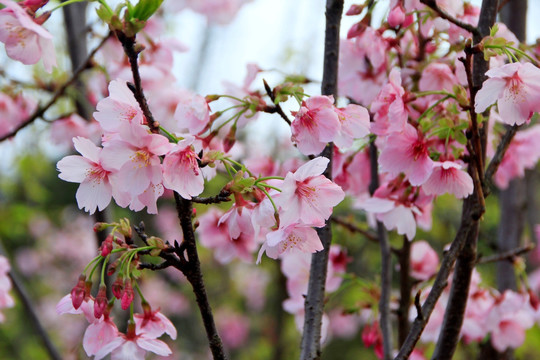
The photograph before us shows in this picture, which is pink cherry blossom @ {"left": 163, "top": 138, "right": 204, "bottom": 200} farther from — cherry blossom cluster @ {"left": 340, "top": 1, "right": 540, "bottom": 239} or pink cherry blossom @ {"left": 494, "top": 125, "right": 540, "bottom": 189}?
pink cherry blossom @ {"left": 494, "top": 125, "right": 540, "bottom": 189}

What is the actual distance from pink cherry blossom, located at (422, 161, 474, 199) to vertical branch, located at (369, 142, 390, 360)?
1.32 feet

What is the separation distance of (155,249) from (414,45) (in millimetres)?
1010

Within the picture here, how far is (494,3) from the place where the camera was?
4.11 feet

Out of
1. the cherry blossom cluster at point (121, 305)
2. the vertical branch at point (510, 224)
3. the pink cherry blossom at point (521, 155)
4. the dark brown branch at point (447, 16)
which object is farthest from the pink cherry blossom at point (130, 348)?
the vertical branch at point (510, 224)

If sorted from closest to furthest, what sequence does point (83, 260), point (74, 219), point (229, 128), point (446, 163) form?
1. point (446, 163)
2. point (229, 128)
3. point (83, 260)
4. point (74, 219)

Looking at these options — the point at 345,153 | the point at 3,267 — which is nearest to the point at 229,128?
the point at 345,153

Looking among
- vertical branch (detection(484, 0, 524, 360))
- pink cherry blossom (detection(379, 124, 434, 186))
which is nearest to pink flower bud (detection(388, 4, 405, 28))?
pink cherry blossom (detection(379, 124, 434, 186))

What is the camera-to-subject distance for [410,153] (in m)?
1.20

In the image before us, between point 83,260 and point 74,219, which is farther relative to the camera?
point 74,219

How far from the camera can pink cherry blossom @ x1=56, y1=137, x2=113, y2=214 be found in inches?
39.3

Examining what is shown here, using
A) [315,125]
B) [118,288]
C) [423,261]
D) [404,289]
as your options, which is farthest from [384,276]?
[118,288]

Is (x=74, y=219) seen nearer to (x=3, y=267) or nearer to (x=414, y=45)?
(x=3, y=267)

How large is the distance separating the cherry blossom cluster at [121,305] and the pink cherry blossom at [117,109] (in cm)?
18

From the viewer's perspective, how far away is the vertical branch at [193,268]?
0.96 meters
